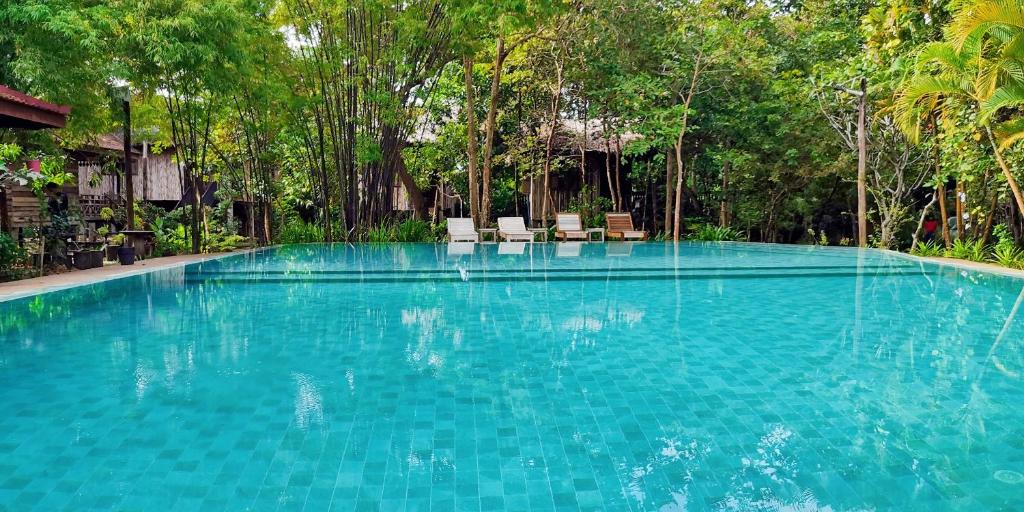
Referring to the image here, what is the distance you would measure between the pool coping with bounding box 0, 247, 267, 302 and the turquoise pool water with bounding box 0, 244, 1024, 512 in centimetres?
57

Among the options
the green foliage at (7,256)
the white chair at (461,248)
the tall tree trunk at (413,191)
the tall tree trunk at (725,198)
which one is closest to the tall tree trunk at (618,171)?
the tall tree trunk at (725,198)

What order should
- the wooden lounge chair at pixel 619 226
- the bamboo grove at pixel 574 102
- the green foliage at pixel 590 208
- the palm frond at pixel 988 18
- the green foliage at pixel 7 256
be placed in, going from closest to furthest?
the palm frond at pixel 988 18, the green foliage at pixel 7 256, the bamboo grove at pixel 574 102, the wooden lounge chair at pixel 619 226, the green foliage at pixel 590 208

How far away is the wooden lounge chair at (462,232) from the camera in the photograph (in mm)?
13578

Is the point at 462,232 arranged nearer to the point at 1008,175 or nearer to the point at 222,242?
the point at 222,242

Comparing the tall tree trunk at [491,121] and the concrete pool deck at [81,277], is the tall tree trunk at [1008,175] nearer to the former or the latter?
the tall tree trunk at [491,121]

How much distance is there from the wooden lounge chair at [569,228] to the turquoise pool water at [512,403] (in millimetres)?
8826

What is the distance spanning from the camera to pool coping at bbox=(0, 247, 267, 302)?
5.90 metres

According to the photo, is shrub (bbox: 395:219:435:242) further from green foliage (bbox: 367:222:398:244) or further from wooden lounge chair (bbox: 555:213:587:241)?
wooden lounge chair (bbox: 555:213:587:241)

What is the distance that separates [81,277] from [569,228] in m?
9.80

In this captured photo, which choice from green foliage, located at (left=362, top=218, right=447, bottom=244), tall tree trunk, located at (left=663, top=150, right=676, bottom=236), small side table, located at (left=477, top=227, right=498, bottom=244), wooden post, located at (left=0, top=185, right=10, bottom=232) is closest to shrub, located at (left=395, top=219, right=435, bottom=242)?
green foliage, located at (left=362, top=218, right=447, bottom=244)

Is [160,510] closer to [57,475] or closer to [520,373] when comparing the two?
[57,475]

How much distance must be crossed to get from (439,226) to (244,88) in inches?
234

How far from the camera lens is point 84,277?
22.9 feet

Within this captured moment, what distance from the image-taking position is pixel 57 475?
2.00 metres
